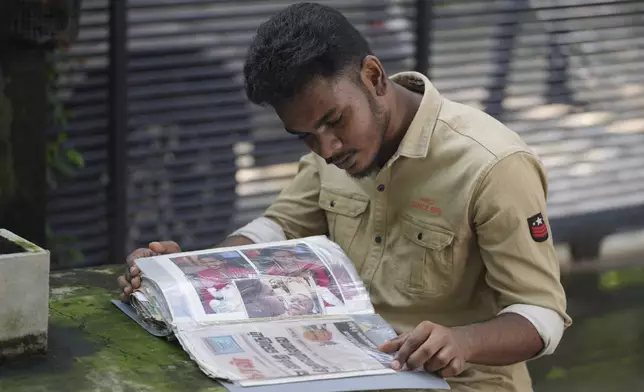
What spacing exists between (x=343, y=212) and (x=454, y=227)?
0.36 m

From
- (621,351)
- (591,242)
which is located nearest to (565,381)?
(621,351)

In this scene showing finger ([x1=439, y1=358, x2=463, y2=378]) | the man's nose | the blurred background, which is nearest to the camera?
finger ([x1=439, y1=358, x2=463, y2=378])

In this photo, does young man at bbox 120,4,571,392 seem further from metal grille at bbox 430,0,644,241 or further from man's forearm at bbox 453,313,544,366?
metal grille at bbox 430,0,644,241

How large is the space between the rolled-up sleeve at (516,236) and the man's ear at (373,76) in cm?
29

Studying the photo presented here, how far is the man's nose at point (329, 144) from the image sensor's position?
7.59 feet

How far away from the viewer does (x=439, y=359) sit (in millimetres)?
2016

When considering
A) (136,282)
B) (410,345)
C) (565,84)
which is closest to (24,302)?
(136,282)

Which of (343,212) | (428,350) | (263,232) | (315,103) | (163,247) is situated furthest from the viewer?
(263,232)

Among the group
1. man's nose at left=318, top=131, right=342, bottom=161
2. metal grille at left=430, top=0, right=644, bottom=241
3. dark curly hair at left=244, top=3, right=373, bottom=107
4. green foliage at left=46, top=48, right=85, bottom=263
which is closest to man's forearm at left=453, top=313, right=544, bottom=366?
man's nose at left=318, top=131, right=342, bottom=161

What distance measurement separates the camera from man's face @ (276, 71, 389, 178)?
2.28 m

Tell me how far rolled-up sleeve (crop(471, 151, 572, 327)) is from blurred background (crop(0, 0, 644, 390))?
202 centimetres

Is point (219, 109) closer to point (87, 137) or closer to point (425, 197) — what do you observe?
point (87, 137)

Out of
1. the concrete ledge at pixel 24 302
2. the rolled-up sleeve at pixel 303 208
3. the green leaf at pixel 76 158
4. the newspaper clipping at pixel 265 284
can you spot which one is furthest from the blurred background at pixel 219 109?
the concrete ledge at pixel 24 302

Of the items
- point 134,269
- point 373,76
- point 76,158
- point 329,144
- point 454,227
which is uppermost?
point 373,76
